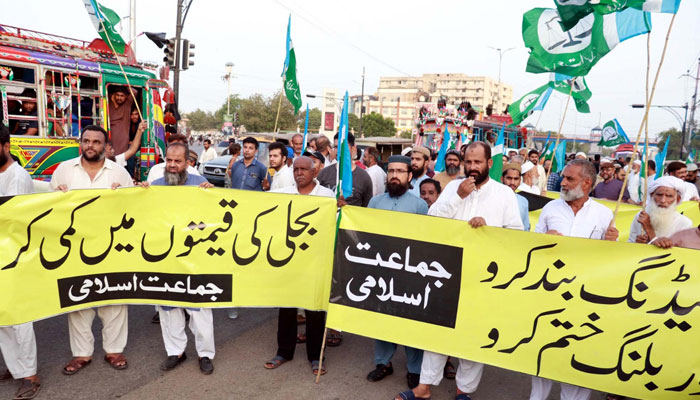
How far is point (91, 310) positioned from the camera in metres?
4.23

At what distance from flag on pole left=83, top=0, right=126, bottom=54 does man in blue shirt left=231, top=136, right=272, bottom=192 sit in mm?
2093

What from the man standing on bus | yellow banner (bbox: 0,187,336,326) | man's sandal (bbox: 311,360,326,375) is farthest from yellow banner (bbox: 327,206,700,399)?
the man standing on bus

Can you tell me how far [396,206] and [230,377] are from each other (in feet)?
6.38

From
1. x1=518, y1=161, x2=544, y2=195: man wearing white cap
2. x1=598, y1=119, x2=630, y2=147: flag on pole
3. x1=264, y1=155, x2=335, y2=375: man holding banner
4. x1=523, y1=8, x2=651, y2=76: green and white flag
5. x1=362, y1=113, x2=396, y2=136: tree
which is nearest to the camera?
x1=264, y1=155, x2=335, y2=375: man holding banner

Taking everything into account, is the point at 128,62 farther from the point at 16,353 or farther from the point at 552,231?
the point at 552,231

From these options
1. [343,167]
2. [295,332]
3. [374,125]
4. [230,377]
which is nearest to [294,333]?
[295,332]

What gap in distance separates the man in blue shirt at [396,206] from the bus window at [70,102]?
644 cm

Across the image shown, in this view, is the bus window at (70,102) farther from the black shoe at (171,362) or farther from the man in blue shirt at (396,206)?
the man in blue shirt at (396,206)

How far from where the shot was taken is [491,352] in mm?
3703

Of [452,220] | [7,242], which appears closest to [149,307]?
[7,242]

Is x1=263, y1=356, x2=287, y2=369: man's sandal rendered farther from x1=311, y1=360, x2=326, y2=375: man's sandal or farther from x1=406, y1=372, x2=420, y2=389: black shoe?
x1=406, y1=372, x2=420, y2=389: black shoe

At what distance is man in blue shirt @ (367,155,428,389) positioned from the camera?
13.8 feet

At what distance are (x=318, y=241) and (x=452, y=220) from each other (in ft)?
3.60

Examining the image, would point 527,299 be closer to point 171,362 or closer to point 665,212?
point 665,212
